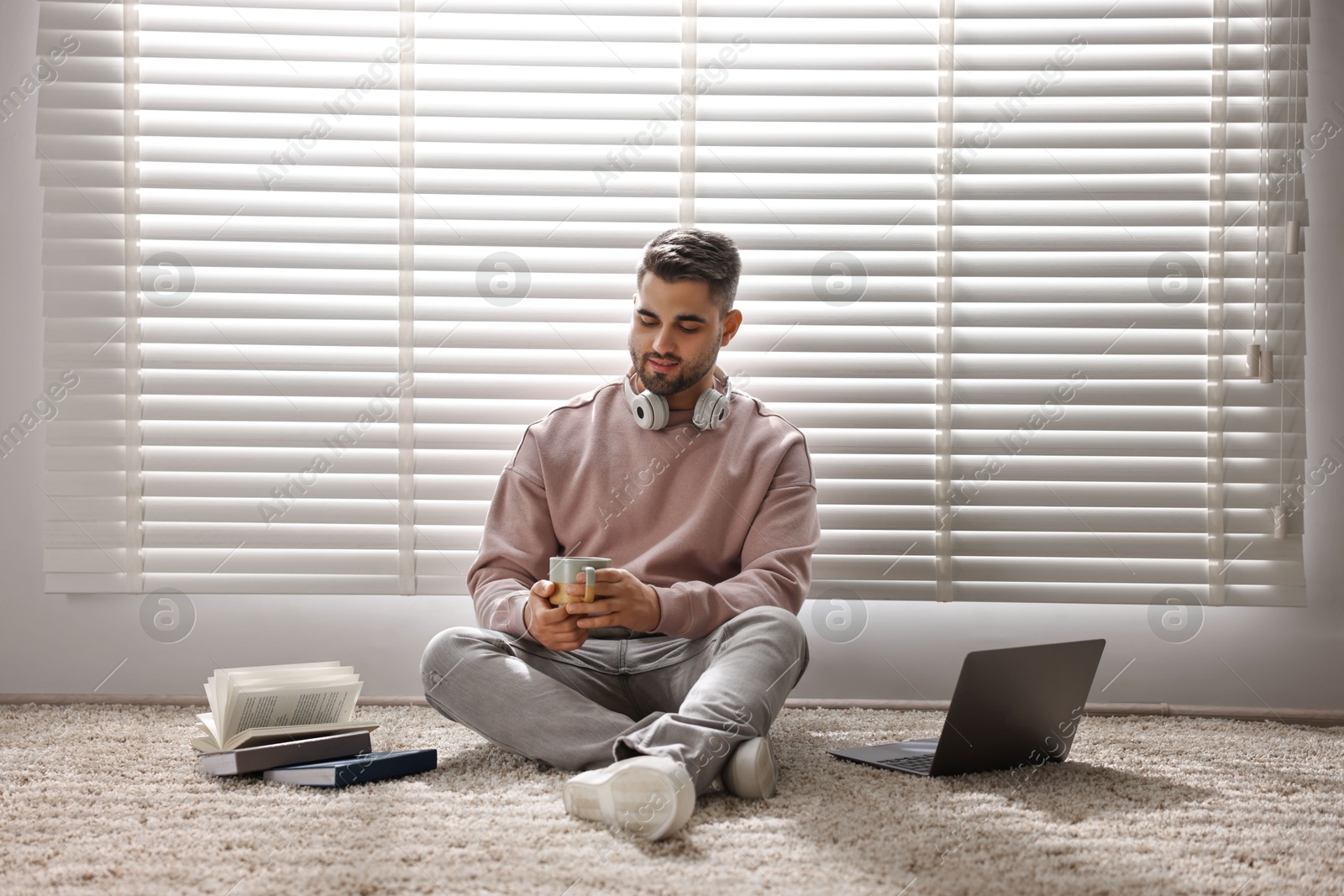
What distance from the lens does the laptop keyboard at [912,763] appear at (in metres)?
1.66

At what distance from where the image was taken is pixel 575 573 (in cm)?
167

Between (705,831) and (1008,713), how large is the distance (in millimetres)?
592

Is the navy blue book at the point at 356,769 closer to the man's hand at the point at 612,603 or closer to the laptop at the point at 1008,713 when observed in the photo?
the man's hand at the point at 612,603

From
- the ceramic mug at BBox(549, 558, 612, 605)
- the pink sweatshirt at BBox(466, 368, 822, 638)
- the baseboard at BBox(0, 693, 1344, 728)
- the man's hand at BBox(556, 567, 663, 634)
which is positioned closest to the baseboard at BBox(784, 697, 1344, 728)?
the baseboard at BBox(0, 693, 1344, 728)

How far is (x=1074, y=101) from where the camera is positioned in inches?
88.7

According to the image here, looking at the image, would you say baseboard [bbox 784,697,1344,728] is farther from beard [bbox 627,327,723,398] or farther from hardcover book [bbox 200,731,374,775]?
hardcover book [bbox 200,731,374,775]

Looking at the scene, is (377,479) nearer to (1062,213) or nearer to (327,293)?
(327,293)

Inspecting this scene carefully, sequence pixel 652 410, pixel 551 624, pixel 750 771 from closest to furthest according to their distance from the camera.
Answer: pixel 750 771 → pixel 551 624 → pixel 652 410

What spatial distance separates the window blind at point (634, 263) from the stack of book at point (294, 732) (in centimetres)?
51

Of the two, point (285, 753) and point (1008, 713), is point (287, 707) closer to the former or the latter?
point (285, 753)

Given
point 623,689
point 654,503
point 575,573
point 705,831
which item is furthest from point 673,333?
point 705,831

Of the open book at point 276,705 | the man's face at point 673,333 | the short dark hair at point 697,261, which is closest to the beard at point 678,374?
the man's face at point 673,333

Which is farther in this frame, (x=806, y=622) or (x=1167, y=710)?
(x=806, y=622)

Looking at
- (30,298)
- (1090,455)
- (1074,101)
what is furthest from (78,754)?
(1074,101)
